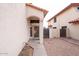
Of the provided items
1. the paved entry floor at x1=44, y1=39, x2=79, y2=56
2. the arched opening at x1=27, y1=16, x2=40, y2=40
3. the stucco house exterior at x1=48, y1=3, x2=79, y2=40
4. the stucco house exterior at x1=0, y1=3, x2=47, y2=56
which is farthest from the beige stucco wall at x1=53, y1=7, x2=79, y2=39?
the paved entry floor at x1=44, y1=39, x2=79, y2=56

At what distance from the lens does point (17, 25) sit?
798cm

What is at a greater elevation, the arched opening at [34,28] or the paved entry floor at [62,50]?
the arched opening at [34,28]

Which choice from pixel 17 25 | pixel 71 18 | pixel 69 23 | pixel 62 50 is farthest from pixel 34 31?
pixel 17 25

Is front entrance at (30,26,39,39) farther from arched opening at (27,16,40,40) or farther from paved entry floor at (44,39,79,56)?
paved entry floor at (44,39,79,56)

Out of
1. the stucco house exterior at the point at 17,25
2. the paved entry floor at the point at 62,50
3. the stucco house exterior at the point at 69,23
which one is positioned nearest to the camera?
the stucco house exterior at the point at 17,25

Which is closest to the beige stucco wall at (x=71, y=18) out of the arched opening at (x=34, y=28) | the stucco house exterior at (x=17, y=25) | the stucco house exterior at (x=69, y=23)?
the stucco house exterior at (x=69, y=23)

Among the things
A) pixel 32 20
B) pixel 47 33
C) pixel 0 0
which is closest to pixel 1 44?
pixel 0 0

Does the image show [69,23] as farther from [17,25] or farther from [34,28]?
[17,25]

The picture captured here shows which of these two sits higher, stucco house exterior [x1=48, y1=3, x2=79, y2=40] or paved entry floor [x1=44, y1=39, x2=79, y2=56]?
stucco house exterior [x1=48, y1=3, x2=79, y2=40]

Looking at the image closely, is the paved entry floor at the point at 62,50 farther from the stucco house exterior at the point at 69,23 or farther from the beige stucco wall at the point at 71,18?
the beige stucco wall at the point at 71,18

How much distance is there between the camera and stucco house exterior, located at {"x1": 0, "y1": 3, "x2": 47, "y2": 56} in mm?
5140

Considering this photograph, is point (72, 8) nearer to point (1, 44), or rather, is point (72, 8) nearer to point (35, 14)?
point (35, 14)

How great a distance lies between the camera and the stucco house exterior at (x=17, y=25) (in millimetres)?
5140

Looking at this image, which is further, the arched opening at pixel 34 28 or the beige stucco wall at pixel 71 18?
the beige stucco wall at pixel 71 18
